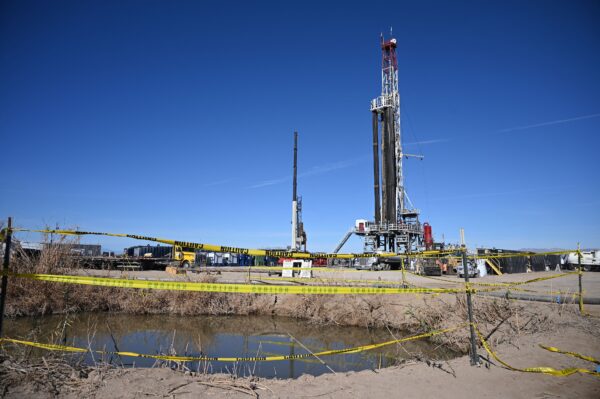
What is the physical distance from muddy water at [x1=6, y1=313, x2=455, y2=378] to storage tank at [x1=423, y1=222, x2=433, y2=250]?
3490 centimetres

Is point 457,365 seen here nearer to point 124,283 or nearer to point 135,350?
point 124,283

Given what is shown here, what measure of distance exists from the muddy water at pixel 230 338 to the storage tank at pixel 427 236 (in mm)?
34899

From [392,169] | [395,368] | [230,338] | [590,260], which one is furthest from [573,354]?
[392,169]

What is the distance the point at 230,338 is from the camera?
11.0m

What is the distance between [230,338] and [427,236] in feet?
128

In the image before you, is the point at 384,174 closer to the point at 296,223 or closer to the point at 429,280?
the point at 296,223

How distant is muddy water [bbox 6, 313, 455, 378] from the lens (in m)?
7.99

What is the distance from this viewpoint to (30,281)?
13547 millimetres

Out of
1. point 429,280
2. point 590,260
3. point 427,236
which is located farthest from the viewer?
point 427,236

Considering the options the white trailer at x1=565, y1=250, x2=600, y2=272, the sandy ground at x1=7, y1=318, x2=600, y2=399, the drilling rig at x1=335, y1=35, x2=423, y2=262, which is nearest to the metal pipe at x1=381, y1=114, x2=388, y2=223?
the drilling rig at x1=335, y1=35, x2=423, y2=262

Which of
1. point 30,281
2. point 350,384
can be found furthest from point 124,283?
point 30,281

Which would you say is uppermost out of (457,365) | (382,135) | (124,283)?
(382,135)

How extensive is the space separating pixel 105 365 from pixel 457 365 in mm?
4973

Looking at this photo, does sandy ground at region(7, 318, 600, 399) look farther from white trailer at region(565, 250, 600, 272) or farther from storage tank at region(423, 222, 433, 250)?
storage tank at region(423, 222, 433, 250)
